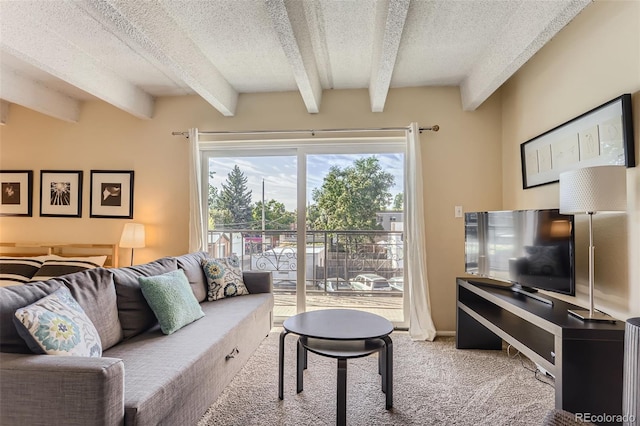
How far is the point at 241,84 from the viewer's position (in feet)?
10.8

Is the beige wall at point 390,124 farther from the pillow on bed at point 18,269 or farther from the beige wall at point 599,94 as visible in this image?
the pillow on bed at point 18,269

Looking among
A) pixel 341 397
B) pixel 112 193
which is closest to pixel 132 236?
pixel 112 193

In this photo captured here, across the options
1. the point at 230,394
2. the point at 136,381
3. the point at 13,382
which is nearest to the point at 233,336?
the point at 230,394

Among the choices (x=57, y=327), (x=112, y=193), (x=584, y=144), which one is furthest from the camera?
(x=112, y=193)

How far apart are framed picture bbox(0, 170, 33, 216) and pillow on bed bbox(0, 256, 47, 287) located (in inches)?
26.5

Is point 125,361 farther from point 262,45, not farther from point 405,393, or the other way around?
point 262,45

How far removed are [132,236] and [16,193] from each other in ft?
5.60

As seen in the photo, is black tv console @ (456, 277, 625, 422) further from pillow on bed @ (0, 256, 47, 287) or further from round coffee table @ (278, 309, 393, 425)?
pillow on bed @ (0, 256, 47, 287)

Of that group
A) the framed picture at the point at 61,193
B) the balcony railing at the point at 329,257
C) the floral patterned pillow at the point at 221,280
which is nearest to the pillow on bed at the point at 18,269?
the framed picture at the point at 61,193

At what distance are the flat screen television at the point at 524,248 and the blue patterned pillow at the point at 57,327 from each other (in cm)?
264

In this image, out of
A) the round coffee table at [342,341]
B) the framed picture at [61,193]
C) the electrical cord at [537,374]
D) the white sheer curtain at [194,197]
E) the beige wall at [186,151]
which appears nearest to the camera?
the round coffee table at [342,341]

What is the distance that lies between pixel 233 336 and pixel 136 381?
2.55 ft

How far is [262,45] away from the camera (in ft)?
8.36

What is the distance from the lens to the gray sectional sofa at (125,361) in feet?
3.77
